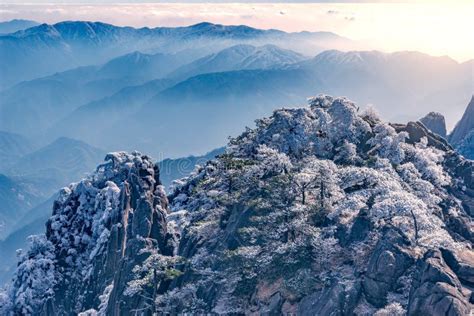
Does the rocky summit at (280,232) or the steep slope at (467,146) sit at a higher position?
the rocky summit at (280,232)

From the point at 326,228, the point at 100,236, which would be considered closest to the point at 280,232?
the point at 326,228

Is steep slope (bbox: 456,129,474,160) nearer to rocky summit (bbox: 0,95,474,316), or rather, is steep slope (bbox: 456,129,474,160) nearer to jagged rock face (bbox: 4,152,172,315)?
rocky summit (bbox: 0,95,474,316)

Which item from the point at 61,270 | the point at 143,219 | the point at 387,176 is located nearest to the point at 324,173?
the point at 387,176

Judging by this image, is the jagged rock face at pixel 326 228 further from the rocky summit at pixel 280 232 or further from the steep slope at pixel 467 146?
the steep slope at pixel 467 146

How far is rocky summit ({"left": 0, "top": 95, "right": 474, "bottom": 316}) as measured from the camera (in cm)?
7156

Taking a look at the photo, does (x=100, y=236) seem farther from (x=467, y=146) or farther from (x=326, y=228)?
(x=467, y=146)

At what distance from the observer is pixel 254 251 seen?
263ft

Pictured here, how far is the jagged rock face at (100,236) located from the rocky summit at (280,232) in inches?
10.2

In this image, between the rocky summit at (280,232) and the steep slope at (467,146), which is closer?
the rocky summit at (280,232)

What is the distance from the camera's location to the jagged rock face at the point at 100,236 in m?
104

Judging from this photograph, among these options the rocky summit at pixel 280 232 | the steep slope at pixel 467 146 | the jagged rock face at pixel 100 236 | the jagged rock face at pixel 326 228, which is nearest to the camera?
the jagged rock face at pixel 326 228

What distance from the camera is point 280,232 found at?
82812 millimetres

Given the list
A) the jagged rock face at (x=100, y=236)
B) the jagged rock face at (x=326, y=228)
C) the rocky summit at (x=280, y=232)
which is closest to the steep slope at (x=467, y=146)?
the rocky summit at (x=280, y=232)

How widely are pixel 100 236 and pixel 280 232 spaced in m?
42.3
